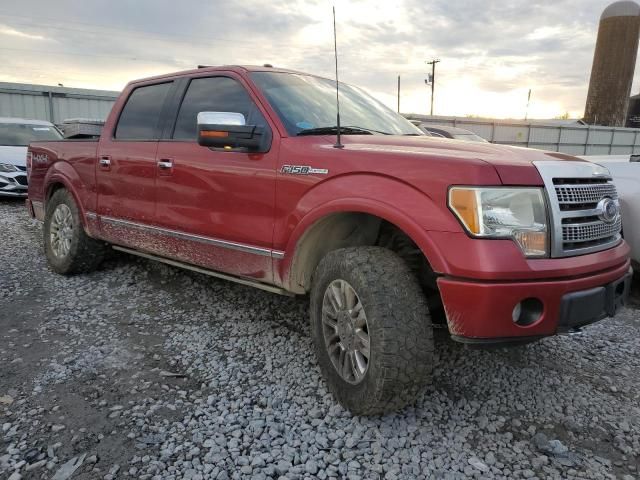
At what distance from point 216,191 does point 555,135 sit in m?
22.4

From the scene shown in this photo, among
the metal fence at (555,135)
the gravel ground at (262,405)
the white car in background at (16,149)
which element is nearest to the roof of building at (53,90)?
the white car in background at (16,149)

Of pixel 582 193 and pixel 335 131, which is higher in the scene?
pixel 335 131

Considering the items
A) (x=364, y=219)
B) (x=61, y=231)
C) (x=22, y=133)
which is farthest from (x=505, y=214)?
(x=22, y=133)

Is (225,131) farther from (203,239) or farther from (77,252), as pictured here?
(77,252)

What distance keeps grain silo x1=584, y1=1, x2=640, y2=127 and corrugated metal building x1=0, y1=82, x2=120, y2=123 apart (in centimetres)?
2448

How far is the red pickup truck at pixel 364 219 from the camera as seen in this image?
2.12 m

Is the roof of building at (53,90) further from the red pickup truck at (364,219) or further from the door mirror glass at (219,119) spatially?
the door mirror glass at (219,119)

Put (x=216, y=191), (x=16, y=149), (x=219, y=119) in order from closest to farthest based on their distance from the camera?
(x=219, y=119)
(x=216, y=191)
(x=16, y=149)

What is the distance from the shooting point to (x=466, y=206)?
2117mm

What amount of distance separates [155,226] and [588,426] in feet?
10.1

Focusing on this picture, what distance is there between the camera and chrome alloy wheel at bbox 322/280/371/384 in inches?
96.5

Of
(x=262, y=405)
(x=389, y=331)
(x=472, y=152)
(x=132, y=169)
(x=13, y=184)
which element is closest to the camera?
(x=389, y=331)

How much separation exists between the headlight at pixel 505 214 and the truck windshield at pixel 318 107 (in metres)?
1.17

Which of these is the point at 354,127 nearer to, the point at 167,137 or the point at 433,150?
the point at 433,150
